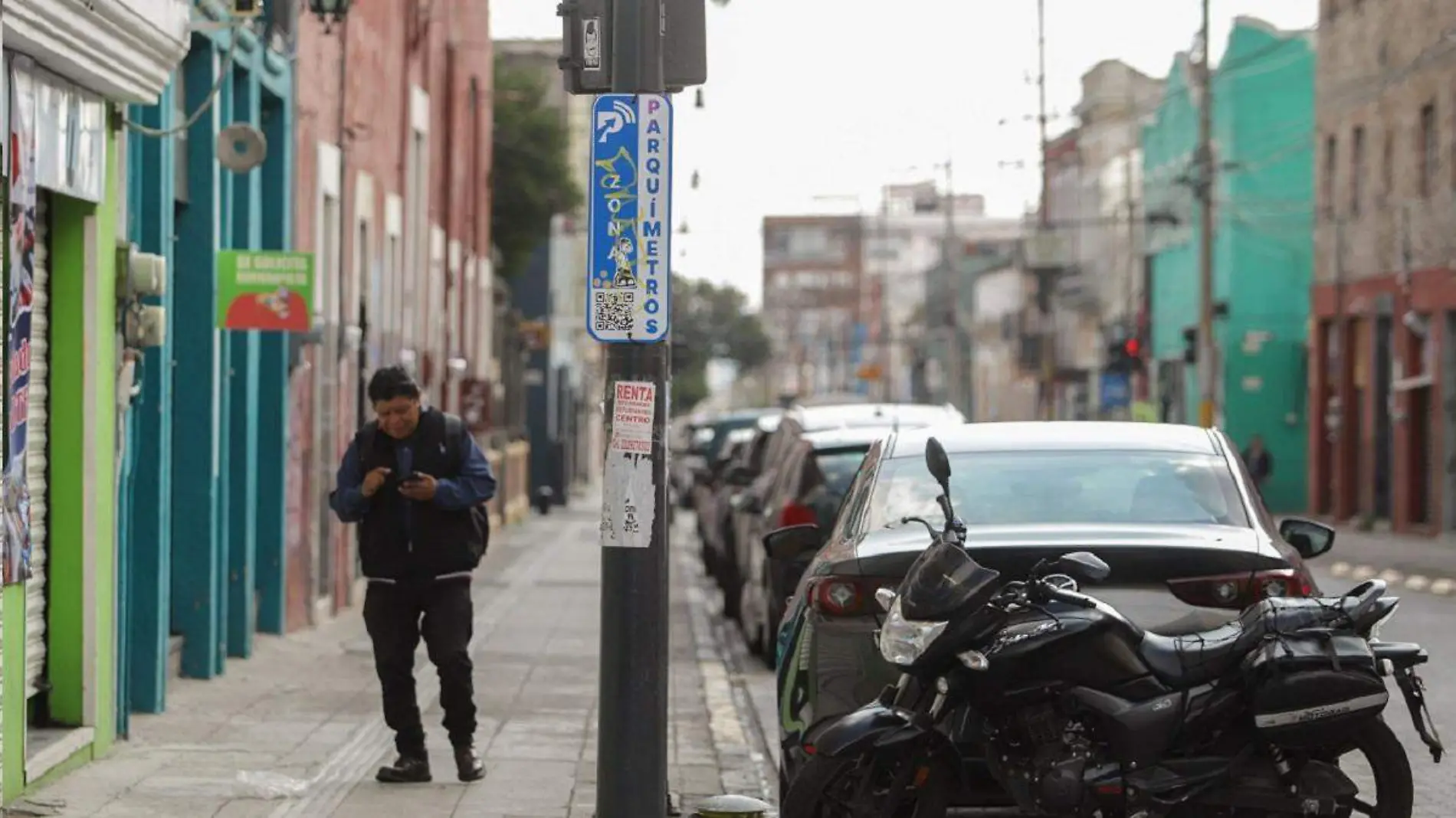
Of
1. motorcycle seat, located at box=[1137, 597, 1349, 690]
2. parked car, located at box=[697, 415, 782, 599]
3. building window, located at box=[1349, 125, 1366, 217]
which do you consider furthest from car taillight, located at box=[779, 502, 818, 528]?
building window, located at box=[1349, 125, 1366, 217]

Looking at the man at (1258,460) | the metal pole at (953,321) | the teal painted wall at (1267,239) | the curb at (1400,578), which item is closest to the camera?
the curb at (1400,578)

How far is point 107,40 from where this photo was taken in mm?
11164

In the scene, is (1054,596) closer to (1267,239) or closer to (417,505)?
(417,505)

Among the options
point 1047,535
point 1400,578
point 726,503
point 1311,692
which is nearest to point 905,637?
point 1047,535

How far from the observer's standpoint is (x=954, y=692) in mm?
7855

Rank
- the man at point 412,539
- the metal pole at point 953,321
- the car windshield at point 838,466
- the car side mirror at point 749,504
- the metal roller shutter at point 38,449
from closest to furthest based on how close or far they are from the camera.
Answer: the man at point 412,539 → the metal roller shutter at point 38,449 → the car windshield at point 838,466 → the car side mirror at point 749,504 → the metal pole at point 953,321

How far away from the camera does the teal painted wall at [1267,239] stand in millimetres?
56375

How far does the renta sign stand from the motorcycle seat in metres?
4.73

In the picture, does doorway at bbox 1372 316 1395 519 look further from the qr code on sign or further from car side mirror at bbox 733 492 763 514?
the qr code on sign

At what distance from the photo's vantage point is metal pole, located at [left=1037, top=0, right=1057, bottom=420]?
6581 cm

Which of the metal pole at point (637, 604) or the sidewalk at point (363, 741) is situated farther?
the sidewalk at point (363, 741)

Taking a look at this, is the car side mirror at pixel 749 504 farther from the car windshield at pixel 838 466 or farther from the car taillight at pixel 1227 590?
the car taillight at pixel 1227 590

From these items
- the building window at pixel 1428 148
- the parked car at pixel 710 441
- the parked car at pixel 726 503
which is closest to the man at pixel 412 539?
the parked car at pixel 726 503

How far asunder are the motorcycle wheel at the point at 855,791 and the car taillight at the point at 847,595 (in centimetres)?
127
